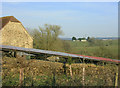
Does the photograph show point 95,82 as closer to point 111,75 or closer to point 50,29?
point 111,75

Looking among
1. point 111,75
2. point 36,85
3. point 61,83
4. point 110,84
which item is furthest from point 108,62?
point 36,85

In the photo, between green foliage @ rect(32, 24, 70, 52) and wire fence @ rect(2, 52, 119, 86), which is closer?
wire fence @ rect(2, 52, 119, 86)

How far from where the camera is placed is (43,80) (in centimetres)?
487

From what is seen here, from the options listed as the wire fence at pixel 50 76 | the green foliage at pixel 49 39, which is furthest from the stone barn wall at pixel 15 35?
the wire fence at pixel 50 76

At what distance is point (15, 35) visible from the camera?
59.5 ft

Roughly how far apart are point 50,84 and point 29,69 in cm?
145

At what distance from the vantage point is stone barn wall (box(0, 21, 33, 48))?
681 inches

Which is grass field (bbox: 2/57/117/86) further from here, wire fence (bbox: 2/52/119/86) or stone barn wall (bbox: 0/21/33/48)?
stone barn wall (bbox: 0/21/33/48)

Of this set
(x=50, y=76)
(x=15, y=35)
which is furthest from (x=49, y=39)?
(x=50, y=76)

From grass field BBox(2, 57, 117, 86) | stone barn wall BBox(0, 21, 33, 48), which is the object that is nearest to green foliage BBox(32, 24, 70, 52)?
stone barn wall BBox(0, 21, 33, 48)

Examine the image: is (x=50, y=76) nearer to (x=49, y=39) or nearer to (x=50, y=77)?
(x=50, y=77)

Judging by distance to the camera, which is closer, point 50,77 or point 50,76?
point 50,77

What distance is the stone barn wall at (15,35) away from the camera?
17297mm

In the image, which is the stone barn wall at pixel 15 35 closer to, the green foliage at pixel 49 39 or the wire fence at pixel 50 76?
the green foliage at pixel 49 39
